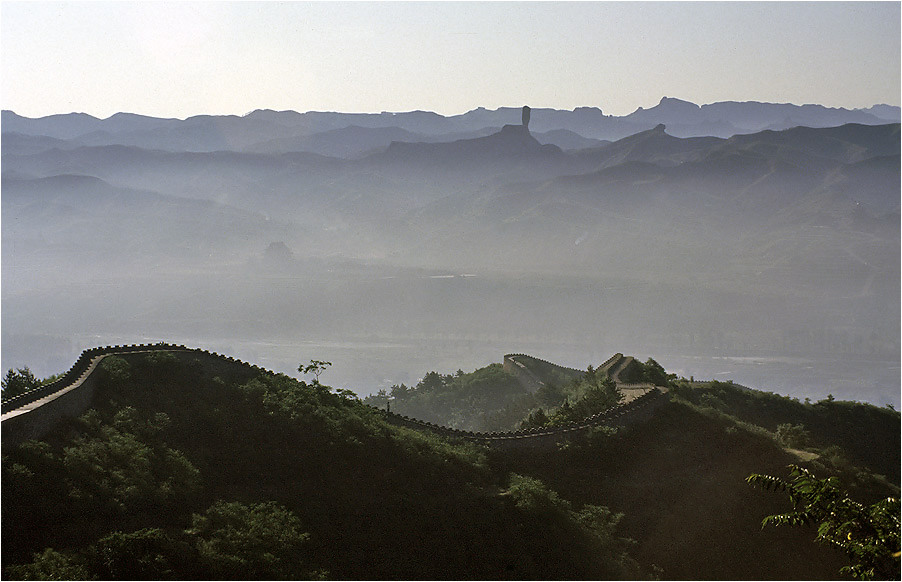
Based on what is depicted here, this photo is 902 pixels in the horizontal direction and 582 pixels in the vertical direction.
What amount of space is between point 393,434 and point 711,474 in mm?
13449

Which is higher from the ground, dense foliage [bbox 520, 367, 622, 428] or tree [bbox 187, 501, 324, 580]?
dense foliage [bbox 520, 367, 622, 428]

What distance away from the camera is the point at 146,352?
27594mm

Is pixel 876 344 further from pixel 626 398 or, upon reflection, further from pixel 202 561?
pixel 202 561

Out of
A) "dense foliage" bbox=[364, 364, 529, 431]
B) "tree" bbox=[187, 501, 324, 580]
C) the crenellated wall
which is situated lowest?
"tree" bbox=[187, 501, 324, 580]

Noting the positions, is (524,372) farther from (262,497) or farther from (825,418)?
(262,497)

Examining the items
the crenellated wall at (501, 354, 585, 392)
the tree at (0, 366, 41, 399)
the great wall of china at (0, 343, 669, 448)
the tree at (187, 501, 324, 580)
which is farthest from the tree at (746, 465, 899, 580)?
the crenellated wall at (501, 354, 585, 392)

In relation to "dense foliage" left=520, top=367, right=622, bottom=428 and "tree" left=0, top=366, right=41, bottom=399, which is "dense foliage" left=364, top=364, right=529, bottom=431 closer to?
"dense foliage" left=520, top=367, right=622, bottom=428

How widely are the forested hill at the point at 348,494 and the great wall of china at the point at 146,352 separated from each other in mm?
316

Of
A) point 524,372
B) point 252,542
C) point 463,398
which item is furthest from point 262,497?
point 463,398

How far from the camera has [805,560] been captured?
24188 millimetres

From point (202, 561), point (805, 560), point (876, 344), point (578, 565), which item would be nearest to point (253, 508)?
point (202, 561)

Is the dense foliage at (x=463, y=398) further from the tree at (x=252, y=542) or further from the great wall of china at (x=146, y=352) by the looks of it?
the tree at (x=252, y=542)

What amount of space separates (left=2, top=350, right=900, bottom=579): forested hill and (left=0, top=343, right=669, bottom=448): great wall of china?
0.32 m

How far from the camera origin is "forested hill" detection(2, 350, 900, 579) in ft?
59.8
